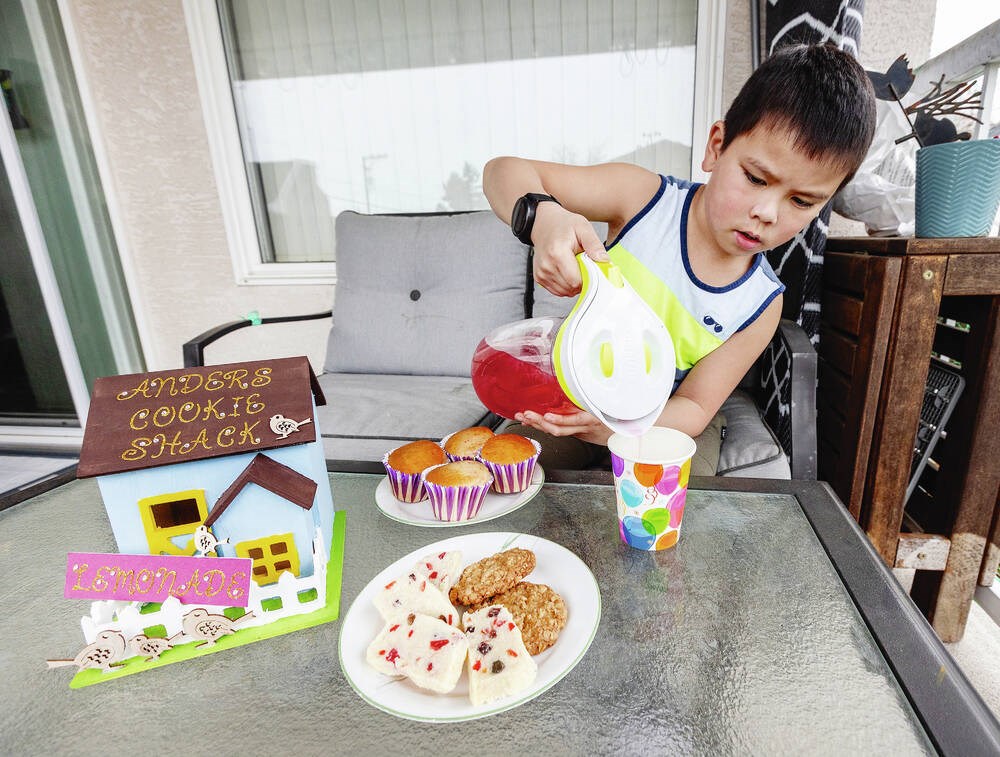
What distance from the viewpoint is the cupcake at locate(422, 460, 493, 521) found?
72 cm

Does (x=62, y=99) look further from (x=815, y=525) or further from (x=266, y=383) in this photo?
(x=815, y=525)

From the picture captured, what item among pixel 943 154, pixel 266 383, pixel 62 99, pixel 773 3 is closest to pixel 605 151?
pixel 773 3

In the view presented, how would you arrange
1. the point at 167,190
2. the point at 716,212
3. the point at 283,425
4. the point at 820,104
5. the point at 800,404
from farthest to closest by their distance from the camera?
the point at 167,190 → the point at 800,404 → the point at 716,212 → the point at 820,104 → the point at 283,425

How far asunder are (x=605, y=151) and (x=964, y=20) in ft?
3.67

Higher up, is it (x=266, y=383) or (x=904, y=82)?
(x=904, y=82)

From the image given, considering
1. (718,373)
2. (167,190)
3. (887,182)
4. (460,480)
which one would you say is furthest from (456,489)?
(167,190)

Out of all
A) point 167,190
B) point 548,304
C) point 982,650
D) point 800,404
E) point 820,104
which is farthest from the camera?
point 167,190

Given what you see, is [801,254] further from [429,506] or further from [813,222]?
[429,506]

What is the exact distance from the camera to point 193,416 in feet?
1.93

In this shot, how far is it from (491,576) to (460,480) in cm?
16

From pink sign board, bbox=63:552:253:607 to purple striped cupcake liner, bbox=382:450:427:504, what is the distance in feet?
0.87

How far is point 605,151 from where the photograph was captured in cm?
214

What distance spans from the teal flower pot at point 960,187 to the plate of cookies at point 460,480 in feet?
3.33

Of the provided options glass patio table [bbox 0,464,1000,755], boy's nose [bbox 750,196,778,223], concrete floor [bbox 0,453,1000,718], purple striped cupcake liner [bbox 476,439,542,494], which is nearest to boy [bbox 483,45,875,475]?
boy's nose [bbox 750,196,778,223]
